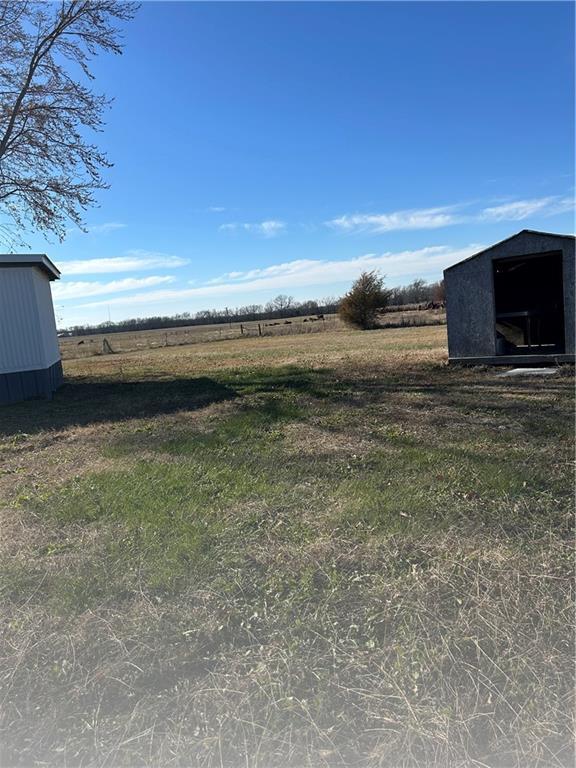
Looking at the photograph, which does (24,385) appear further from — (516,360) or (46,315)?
(516,360)

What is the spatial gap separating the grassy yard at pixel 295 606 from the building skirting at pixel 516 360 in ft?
19.6

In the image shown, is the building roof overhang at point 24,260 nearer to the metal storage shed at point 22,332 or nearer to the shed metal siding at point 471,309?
the metal storage shed at point 22,332

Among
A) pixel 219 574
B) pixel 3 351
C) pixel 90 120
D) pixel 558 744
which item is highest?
pixel 90 120

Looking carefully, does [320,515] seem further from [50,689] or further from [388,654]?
[50,689]

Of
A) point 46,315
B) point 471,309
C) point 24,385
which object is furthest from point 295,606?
point 46,315

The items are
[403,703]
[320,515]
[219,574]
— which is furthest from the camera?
[320,515]

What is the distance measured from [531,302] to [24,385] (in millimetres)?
13164

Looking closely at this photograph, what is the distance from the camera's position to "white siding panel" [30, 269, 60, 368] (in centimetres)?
1208

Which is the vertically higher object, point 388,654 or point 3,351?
point 3,351

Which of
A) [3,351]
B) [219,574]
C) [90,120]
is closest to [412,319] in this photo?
[90,120]

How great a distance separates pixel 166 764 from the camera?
74.4 inches

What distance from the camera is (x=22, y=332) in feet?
37.9

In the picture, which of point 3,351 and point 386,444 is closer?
point 386,444

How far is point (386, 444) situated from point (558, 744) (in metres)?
3.66
